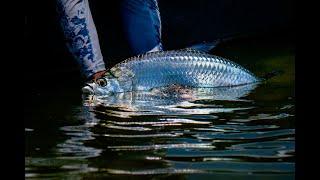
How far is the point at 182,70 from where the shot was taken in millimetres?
2787

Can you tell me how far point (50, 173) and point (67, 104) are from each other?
102 cm

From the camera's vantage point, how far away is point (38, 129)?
193 centimetres

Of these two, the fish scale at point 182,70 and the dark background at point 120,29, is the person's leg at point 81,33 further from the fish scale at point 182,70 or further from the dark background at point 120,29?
the fish scale at point 182,70

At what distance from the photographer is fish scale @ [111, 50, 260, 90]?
2.74 m

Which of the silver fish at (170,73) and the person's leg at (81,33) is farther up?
the person's leg at (81,33)

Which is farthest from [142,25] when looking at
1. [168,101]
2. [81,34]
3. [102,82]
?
[168,101]

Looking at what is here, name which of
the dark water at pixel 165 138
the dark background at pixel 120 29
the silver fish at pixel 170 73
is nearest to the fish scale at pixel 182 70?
the silver fish at pixel 170 73

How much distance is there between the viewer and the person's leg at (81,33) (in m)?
2.99

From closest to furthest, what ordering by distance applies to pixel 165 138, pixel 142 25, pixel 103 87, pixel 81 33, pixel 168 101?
pixel 165 138
pixel 168 101
pixel 103 87
pixel 81 33
pixel 142 25

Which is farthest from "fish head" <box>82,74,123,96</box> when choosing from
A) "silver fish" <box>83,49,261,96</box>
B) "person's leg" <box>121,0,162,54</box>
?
"person's leg" <box>121,0,162,54</box>

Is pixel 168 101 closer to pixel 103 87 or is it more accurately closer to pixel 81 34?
pixel 103 87

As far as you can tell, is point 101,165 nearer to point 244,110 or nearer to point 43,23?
point 244,110

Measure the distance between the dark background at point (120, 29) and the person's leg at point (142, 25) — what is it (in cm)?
37

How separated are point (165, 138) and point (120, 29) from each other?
2.37 meters
